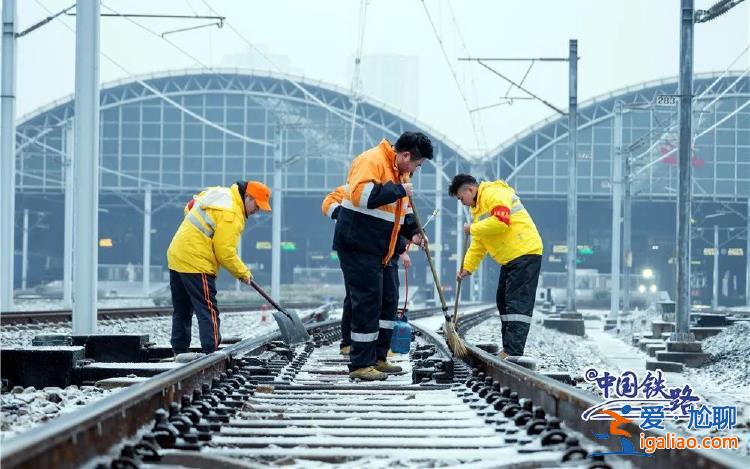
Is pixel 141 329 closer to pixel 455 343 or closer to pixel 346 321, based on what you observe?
pixel 346 321

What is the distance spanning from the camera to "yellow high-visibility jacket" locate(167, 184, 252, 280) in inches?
346

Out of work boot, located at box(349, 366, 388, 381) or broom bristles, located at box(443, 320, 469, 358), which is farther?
broom bristles, located at box(443, 320, 469, 358)

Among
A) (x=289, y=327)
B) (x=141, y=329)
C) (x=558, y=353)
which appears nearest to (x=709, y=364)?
(x=558, y=353)

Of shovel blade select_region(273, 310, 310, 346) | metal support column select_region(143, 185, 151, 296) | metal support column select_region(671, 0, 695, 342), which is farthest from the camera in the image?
metal support column select_region(143, 185, 151, 296)

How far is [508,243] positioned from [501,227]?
0.26 meters

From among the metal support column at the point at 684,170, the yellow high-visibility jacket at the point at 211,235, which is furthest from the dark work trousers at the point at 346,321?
the metal support column at the point at 684,170

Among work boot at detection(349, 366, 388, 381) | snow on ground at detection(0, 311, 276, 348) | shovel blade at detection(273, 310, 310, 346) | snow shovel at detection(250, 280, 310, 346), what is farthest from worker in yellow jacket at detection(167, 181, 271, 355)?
snow on ground at detection(0, 311, 276, 348)

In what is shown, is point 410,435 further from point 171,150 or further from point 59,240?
point 59,240

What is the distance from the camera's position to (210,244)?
8.99 meters

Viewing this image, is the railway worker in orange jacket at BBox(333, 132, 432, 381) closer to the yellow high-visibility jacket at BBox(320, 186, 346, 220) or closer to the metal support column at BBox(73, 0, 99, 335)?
the yellow high-visibility jacket at BBox(320, 186, 346, 220)

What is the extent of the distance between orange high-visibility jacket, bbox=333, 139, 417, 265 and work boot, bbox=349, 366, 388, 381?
27.5 inches

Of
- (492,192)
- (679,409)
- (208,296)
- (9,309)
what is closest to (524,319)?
(492,192)

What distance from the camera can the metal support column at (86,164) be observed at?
11.1 metres

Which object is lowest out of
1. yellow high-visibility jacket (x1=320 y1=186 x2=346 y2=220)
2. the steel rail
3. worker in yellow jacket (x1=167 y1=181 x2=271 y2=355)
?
the steel rail
